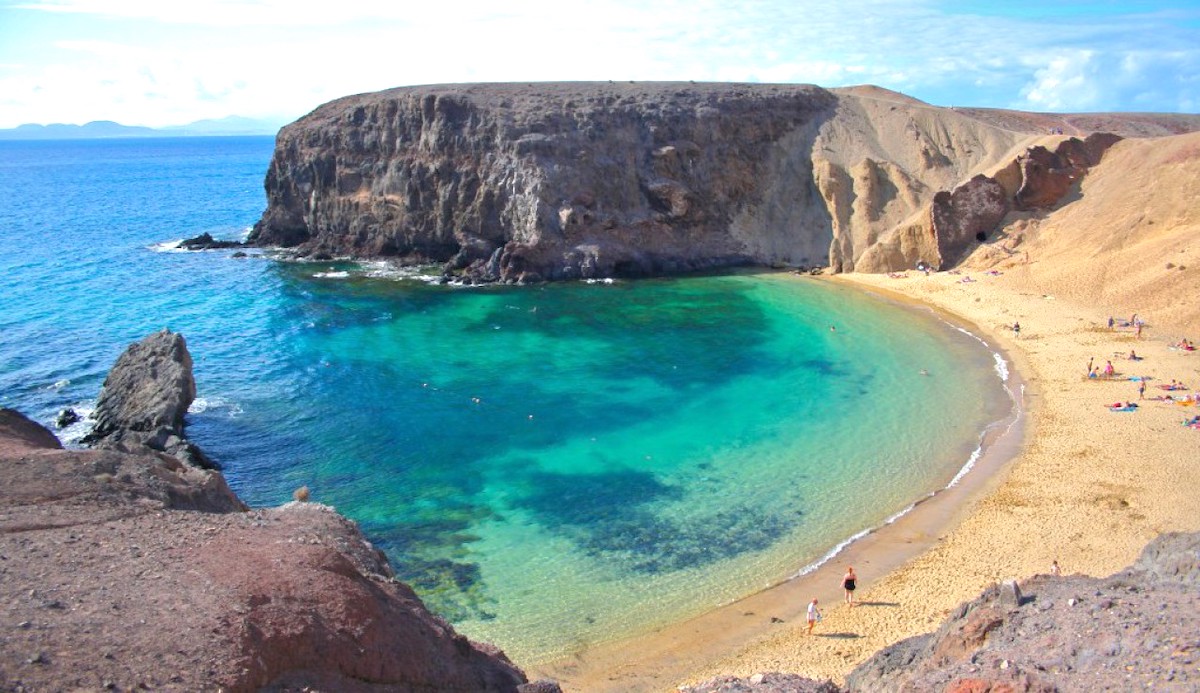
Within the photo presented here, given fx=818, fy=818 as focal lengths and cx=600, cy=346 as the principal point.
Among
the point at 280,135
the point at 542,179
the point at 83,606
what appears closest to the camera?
the point at 83,606

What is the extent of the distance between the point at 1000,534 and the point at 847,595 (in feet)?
20.8

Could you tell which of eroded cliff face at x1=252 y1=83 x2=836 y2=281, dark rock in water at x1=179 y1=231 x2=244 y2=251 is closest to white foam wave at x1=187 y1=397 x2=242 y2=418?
eroded cliff face at x1=252 y1=83 x2=836 y2=281

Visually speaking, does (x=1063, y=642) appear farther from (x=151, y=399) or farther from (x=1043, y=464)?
(x=151, y=399)

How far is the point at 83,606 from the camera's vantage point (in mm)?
11586

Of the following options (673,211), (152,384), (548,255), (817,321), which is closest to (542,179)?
(548,255)

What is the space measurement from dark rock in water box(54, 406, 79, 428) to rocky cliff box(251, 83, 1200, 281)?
94.9 ft

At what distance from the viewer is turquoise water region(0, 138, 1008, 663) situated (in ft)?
80.0

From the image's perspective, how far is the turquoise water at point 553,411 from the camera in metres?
24.4

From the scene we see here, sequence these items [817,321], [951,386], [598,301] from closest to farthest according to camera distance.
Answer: [951,386] < [817,321] < [598,301]

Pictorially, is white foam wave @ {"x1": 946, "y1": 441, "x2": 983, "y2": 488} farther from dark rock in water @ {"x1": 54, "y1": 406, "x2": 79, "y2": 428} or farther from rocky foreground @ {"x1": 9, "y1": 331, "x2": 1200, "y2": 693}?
dark rock in water @ {"x1": 54, "y1": 406, "x2": 79, "y2": 428}

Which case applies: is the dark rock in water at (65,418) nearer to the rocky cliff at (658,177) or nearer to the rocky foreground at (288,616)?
the rocky foreground at (288,616)

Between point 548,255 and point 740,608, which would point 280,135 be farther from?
point 740,608

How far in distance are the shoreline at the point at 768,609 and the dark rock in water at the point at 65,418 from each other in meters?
24.8

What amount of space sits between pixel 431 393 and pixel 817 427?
17338 mm
